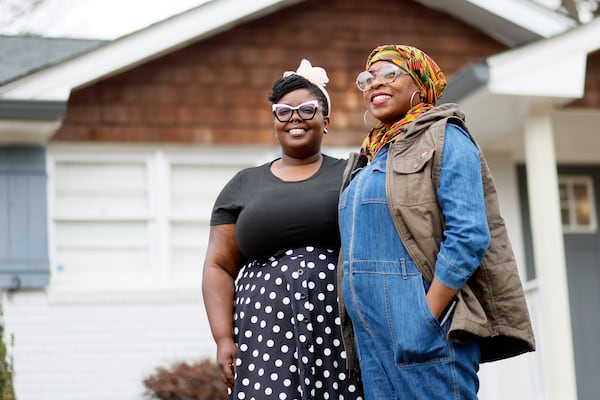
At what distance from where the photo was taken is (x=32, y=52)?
9.12m

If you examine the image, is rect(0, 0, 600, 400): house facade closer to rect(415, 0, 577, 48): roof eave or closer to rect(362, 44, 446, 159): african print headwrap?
rect(415, 0, 577, 48): roof eave

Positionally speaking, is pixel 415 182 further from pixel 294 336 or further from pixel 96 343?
pixel 96 343

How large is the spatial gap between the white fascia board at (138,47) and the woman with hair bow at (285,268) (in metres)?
4.15

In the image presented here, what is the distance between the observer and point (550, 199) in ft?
25.1

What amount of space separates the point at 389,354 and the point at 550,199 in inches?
182

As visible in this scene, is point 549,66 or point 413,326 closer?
point 413,326

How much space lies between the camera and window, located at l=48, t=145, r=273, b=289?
334 inches

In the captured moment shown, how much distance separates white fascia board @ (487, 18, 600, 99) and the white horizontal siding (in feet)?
10.1

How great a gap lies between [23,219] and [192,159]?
4.86 ft

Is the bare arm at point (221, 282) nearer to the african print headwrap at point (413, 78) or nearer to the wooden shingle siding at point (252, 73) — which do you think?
the african print headwrap at point (413, 78)

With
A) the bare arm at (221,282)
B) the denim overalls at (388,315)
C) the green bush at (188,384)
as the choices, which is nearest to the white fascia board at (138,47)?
the green bush at (188,384)

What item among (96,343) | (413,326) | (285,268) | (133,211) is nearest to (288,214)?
(285,268)

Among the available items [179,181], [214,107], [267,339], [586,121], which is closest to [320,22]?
[214,107]

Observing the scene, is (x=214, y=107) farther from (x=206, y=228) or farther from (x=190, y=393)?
(x=190, y=393)
